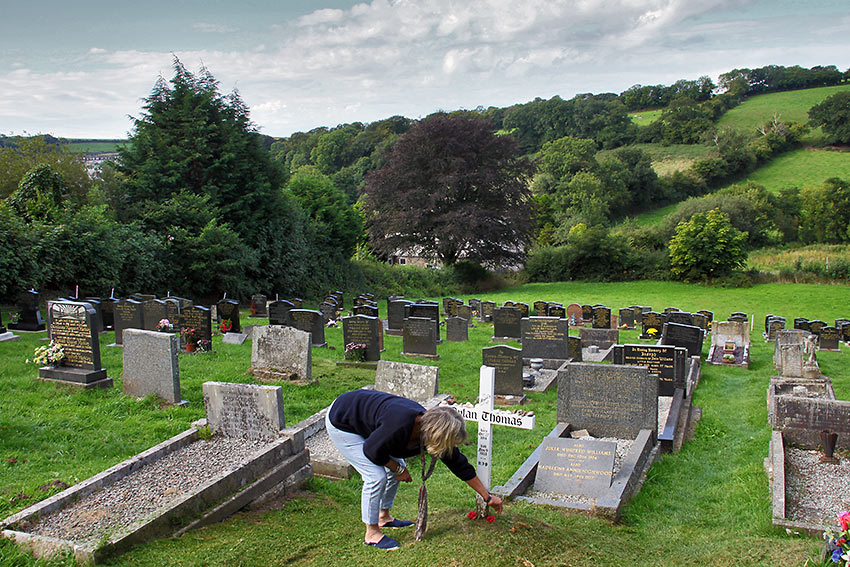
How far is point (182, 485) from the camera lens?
584 centimetres

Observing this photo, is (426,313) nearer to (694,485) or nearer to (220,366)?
(220,366)

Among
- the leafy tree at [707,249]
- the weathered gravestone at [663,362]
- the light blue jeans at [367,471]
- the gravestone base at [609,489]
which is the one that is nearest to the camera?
the light blue jeans at [367,471]

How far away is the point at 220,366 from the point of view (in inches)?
474

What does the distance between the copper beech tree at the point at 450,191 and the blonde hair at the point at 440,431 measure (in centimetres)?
3271

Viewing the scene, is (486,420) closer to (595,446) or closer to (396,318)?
(595,446)

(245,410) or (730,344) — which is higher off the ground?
(245,410)

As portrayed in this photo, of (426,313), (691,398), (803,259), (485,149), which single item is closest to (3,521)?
(691,398)

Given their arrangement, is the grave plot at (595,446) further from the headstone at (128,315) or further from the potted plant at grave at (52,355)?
Result: the headstone at (128,315)

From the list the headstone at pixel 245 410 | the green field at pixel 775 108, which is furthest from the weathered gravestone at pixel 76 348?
the green field at pixel 775 108

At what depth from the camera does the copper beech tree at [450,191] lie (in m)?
37.5

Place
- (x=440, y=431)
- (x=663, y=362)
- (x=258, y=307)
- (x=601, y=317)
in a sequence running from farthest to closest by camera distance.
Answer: (x=258, y=307), (x=601, y=317), (x=663, y=362), (x=440, y=431)

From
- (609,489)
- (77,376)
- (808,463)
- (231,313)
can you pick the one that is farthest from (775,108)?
(77,376)

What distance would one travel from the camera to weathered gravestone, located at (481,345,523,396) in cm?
1182

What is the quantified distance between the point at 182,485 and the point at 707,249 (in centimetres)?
3703
